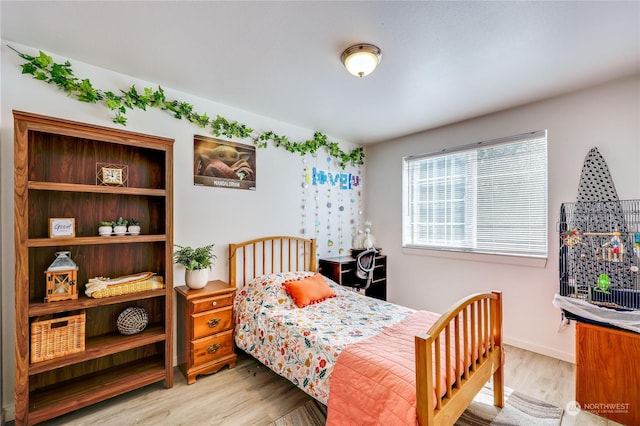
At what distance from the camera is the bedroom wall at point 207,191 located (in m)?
2.04

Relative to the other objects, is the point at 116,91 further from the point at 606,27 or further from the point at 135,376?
the point at 606,27

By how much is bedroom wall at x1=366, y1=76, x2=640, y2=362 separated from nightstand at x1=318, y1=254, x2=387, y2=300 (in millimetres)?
154

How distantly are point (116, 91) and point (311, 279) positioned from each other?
8.17ft

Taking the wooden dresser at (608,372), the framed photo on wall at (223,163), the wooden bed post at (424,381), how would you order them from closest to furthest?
the wooden bed post at (424,381), the wooden dresser at (608,372), the framed photo on wall at (223,163)

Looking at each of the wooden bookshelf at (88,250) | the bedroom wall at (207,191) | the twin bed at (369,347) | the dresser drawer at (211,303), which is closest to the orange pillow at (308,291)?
the twin bed at (369,347)

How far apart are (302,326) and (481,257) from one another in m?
2.39

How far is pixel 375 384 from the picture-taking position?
5.22ft

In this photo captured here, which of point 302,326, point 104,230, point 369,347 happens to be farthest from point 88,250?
point 369,347

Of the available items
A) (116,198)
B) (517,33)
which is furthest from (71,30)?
(517,33)

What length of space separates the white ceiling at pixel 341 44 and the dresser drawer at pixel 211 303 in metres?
1.95

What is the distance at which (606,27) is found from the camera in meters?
1.83

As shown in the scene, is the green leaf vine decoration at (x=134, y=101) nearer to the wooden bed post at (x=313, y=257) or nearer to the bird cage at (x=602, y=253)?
the wooden bed post at (x=313, y=257)

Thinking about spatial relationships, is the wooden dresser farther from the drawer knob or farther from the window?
the drawer knob

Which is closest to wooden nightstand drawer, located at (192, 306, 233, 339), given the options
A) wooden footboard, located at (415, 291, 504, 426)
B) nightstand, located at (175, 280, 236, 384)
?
nightstand, located at (175, 280, 236, 384)
